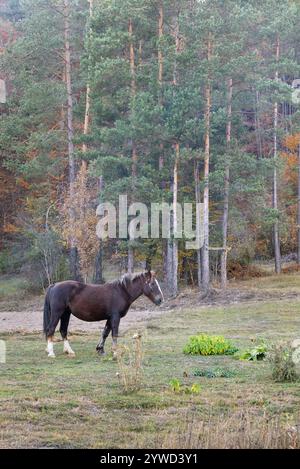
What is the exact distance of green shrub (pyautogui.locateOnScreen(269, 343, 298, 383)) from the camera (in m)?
10.3

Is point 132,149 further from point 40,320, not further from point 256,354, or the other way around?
point 256,354

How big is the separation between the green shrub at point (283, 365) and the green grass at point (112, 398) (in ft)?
0.64

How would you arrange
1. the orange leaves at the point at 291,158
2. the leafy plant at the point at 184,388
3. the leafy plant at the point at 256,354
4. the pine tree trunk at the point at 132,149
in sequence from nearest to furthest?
1. the leafy plant at the point at 184,388
2. the leafy plant at the point at 256,354
3. the pine tree trunk at the point at 132,149
4. the orange leaves at the point at 291,158

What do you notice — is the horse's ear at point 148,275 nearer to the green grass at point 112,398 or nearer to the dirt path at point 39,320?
the green grass at point 112,398

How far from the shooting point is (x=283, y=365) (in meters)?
10.3

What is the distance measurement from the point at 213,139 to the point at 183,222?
4.81m

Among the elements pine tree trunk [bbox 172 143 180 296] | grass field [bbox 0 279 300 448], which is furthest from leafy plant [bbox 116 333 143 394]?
pine tree trunk [bbox 172 143 180 296]

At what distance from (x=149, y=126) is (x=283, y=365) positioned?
64.5 ft

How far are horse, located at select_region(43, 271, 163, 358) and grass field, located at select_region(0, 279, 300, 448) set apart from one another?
2.05ft

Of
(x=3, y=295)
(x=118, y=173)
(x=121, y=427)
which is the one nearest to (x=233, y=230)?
(x=118, y=173)

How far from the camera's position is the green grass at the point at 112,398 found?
286 inches

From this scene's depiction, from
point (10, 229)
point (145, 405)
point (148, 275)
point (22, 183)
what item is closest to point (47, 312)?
point (148, 275)

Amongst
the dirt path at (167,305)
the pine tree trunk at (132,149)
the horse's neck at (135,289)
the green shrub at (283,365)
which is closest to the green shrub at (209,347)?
the horse's neck at (135,289)
